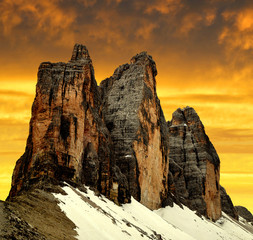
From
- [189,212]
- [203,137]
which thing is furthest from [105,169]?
[203,137]

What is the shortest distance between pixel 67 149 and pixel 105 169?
8.74 meters

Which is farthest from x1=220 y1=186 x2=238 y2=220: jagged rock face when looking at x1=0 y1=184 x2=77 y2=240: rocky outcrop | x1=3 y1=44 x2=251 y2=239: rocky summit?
x1=0 y1=184 x2=77 y2=240: rocky outcrop

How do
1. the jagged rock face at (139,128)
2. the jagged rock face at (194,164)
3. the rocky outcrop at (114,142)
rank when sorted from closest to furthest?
the rocky outcrop at (114,142) → the jagged rock face at (139,128) → the jagged rock face at (194,164)

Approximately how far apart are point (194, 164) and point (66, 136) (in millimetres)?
57367

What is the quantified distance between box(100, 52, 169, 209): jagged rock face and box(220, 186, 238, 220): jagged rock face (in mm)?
44314

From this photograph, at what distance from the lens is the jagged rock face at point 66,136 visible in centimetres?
4509

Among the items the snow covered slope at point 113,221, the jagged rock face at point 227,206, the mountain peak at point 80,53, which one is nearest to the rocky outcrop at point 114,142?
the mountain peak at point 80,53

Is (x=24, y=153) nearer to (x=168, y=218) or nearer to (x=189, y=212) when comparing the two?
(x=168, y=218)

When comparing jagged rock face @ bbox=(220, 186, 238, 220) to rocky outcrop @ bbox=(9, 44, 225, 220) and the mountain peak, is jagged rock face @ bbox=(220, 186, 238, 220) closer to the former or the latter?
rocky outcrop @ bbox=(9, 44, 225, 220)

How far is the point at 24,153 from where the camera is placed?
158 ft

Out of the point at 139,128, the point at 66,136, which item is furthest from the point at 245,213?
the point at 66,136

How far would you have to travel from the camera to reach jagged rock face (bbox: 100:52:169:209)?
65.1 meters

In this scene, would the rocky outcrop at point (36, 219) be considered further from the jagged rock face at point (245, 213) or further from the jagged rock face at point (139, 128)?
the jagged rock face at point (245, 213)

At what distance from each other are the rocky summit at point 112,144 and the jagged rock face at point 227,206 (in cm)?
1443
